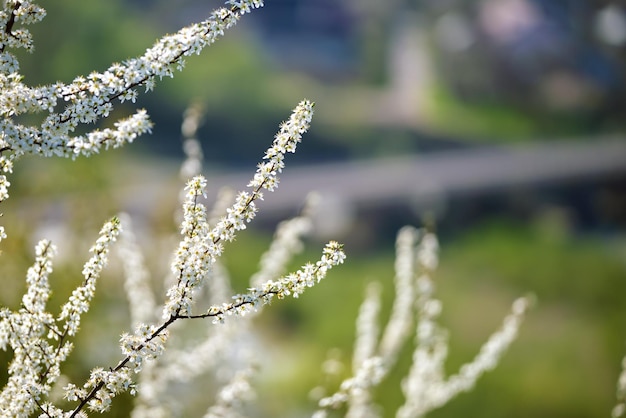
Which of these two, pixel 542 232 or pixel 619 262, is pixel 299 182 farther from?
pixel 619 262

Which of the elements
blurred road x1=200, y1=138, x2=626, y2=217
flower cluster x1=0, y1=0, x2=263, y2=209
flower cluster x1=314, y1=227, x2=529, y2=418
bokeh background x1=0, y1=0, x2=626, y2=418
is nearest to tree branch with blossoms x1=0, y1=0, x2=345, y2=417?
flower cluster x1=0, y1=0, x2=263, y2=209

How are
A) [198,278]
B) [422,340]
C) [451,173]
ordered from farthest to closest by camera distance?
[451,173] < [422,340] < [198,278]

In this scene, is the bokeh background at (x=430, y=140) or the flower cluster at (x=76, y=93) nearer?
the flower cluster at (x=76, y=93)

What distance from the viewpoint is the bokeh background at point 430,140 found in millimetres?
9852

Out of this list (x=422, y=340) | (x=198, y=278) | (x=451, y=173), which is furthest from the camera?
(x=451, y=173)

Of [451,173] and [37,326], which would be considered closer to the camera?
[37,326]

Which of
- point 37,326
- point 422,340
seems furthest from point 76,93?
point 422,340

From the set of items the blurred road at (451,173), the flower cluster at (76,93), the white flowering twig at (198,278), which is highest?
the blurred road at (451,173)

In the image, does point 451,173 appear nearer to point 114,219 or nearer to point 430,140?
point 430,140

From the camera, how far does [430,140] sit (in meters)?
11.4

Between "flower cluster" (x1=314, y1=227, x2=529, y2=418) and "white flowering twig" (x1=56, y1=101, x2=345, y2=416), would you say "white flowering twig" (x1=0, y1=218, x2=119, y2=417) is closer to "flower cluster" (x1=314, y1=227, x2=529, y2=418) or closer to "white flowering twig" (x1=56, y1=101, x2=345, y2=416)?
"white flowering twig" (x1=56, y1=101, x2=345, y2=416)

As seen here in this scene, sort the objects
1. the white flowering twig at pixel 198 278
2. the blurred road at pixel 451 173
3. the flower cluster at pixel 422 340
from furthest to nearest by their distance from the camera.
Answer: the blurred road at pixel 451 173, the flower cluster at pixel 422 340, the white flowering twig at pixel 198 278

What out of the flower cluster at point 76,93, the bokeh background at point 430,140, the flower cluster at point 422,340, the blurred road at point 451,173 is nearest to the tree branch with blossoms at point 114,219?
the flower cluster at point 76,93

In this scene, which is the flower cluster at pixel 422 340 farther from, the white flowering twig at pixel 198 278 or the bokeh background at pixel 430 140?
the bokeh background at pixel 430 140
